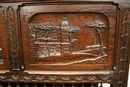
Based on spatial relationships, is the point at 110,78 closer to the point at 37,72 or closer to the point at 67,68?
A: the point at 67,68

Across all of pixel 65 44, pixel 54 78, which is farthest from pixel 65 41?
pixel 54 78

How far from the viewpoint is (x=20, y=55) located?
0.78 meters

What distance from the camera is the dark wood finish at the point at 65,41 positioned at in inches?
28.5

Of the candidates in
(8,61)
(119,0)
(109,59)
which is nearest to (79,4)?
(119,0)

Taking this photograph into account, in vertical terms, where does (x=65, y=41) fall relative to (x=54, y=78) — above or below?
above

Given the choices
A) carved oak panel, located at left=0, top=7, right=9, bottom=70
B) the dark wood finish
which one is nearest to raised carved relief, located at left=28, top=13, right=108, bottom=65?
the dark wood finish

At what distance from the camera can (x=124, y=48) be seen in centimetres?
76

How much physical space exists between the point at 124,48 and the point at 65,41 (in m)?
0.27

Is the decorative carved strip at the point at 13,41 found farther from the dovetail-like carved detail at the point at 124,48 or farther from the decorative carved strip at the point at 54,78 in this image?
the dovetail-like carved detail at the point at 124,48

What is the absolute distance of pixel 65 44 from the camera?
771 mm

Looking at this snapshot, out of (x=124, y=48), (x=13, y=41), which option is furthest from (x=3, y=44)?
(x=124, y=48)

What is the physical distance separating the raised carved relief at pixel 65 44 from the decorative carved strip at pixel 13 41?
7 centimetres

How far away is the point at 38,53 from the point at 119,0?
43cm

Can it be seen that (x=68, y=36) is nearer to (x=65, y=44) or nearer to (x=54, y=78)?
(x=65, y=44)
